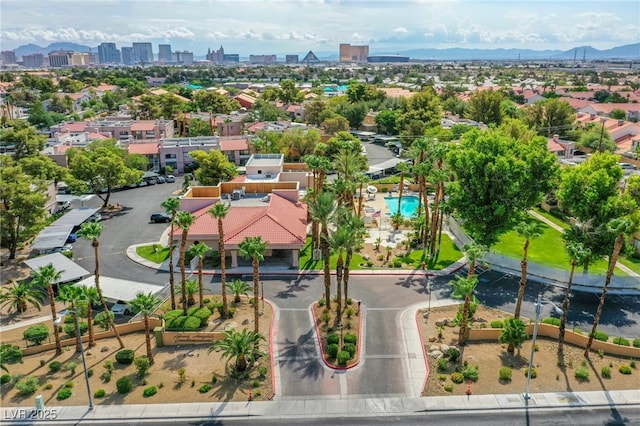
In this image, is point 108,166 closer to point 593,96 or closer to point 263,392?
point 263,392

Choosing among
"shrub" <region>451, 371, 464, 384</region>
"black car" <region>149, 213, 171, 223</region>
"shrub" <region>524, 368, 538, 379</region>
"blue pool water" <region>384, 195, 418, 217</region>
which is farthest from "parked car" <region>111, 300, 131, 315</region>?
"blue pool water" <region>384, 195, 418, 217</region>

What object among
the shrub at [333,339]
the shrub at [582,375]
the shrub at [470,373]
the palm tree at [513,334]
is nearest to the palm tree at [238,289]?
the shrub at [333,339]

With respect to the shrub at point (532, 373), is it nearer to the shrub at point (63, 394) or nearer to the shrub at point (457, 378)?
the shrub at point (457, 378)

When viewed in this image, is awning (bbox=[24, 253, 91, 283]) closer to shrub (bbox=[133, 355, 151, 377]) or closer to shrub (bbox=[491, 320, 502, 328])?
shrub (bbox=[133, 355, 151, 377])

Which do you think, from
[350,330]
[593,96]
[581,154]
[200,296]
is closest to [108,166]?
[200,296]

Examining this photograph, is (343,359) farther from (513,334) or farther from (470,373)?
(513,334)

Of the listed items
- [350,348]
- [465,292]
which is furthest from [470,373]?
[350,348]
